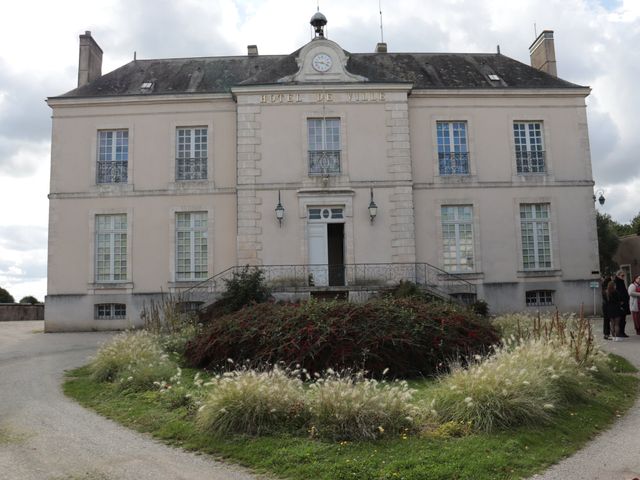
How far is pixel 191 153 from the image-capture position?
733 inches

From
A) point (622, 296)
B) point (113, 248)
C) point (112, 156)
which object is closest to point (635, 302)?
point (622, 296)

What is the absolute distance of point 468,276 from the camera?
18.0 m

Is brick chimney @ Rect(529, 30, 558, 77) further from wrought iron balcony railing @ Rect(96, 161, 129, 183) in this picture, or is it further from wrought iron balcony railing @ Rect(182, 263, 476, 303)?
wrought iron balcony railing @ Rect(96, 161, 129, 183)

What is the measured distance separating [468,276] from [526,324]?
7.40m

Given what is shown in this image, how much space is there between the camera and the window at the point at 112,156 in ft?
60.7

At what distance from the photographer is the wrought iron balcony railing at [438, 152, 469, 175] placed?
730 inches

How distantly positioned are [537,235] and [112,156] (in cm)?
1346

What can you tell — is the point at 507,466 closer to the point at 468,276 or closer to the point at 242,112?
the point at 468,276

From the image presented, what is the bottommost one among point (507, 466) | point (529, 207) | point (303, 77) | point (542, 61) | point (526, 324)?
point (507, 466)

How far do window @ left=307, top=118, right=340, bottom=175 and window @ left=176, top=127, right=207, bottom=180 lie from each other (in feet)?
11.0

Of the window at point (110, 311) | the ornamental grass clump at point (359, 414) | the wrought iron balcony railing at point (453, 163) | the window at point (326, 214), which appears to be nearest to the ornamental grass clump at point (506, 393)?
the ornamental grass clump at point (359, 414)

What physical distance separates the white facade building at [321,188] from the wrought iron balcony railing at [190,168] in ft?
0.14

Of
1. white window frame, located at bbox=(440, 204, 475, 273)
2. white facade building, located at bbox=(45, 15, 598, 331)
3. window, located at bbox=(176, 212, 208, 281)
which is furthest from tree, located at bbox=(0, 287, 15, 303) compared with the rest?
white window frame, located at bbox=(440, 204, 475, 273)

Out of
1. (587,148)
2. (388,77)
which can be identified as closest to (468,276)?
(587,148)
